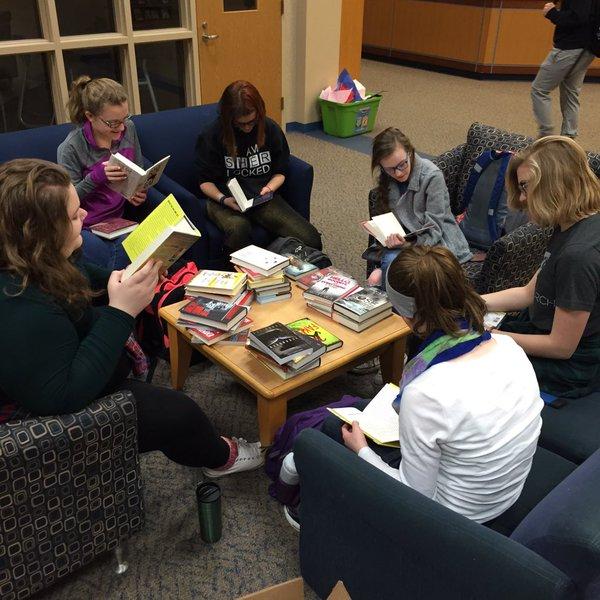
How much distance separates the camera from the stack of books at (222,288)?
248 cm

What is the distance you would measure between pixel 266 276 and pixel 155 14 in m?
3.20

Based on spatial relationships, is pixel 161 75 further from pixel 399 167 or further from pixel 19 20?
pixel 399 167

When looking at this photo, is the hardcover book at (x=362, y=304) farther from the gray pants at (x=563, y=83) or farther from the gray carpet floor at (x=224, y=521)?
the gray pants at (x=563, y=83)

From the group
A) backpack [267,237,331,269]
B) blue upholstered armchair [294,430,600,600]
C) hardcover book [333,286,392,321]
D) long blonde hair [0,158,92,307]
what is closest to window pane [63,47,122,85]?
backpack [267,237,331,269]

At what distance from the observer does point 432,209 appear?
117 inches

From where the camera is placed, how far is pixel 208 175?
343 cm

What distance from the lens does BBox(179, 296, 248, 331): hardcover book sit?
2342 mm

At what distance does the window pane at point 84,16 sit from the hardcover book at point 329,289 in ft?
9.97

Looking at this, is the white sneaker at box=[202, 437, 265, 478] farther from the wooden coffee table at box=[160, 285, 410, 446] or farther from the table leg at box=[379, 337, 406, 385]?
the table leg at box=[379, 337, 406, 385]

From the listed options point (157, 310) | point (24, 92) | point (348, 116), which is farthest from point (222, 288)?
point (348, 116)

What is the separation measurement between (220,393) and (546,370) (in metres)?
1.39

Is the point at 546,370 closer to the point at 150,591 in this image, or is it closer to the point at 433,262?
the point at 433,262

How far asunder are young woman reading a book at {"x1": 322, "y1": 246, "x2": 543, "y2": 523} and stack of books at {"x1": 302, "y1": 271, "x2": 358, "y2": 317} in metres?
0.89

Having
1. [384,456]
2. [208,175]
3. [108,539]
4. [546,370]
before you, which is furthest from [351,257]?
[108,539]
